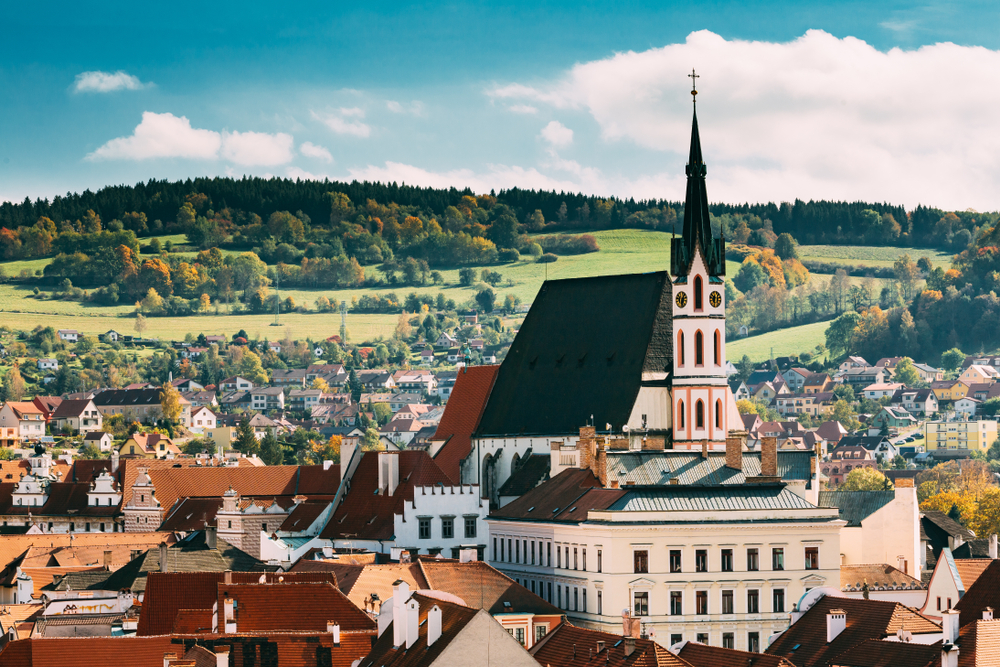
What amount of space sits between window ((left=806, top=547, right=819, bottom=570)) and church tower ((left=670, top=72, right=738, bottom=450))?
15.4 meters

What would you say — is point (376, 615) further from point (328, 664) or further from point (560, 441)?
point (560, 441)

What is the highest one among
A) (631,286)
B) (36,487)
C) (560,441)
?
(631,286)

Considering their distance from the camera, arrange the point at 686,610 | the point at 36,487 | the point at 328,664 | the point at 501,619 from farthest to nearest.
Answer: the point at 36,487
the point at 686,610
the point at 501,619
the point at 328,664

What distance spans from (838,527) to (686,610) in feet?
25.4

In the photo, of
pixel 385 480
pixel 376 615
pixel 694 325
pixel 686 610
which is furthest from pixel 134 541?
pixel 376 615

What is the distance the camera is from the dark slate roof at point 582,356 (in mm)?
106125

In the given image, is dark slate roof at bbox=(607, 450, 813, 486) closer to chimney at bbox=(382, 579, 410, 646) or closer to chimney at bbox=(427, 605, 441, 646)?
chimney at bbox=(382, 579, 410, 646)

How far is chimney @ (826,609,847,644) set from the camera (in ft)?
209

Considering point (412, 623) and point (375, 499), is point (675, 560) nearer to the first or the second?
point (375, 499)

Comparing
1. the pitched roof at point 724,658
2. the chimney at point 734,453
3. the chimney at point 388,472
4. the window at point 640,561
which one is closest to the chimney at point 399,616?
the pitched roof at point 724,658

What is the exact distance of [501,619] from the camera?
261 feet

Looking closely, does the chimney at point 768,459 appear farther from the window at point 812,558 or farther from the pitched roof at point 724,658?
the pitched roof at point 724,658

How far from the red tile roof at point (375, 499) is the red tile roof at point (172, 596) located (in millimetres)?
32775

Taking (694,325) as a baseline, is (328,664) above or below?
below
